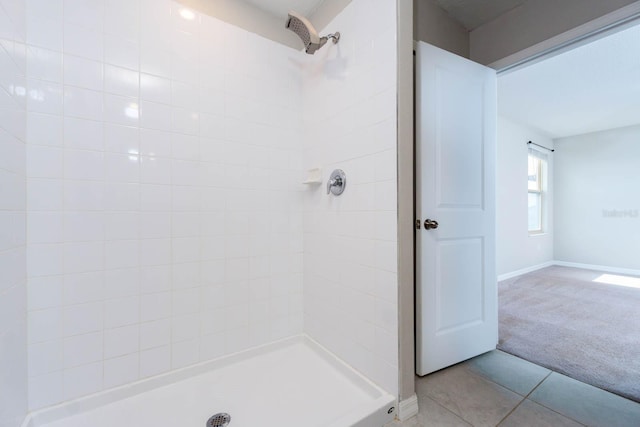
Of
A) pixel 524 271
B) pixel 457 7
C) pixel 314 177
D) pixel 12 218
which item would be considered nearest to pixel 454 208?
pixel 314 177

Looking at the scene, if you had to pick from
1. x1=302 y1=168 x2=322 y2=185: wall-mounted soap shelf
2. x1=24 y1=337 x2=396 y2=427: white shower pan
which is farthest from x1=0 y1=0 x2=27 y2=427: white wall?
x1=302 y1=168 x2=322 y2=185: wall-mounted soap shelf

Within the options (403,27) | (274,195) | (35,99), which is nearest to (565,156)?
(403,27)

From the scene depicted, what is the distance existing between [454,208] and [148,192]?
6.03 feet

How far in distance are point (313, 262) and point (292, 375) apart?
709 millimetres

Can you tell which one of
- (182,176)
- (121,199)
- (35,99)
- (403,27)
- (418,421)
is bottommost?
(418,421)

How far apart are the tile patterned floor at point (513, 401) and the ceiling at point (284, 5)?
2534mm

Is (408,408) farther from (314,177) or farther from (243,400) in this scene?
(314,177)

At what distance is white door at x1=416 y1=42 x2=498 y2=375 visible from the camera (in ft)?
5.08

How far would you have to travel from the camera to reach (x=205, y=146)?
5.21 feet

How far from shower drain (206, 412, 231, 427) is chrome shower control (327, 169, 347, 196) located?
1.29 meters

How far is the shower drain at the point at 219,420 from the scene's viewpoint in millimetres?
1182

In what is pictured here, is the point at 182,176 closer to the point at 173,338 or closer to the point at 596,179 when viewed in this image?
the point at 173,338

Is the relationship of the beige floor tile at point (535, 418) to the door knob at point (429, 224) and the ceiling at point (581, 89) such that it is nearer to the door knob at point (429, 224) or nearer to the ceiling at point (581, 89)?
the door knob at point (429, 224)

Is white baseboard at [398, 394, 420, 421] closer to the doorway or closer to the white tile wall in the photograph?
the white tile wall
